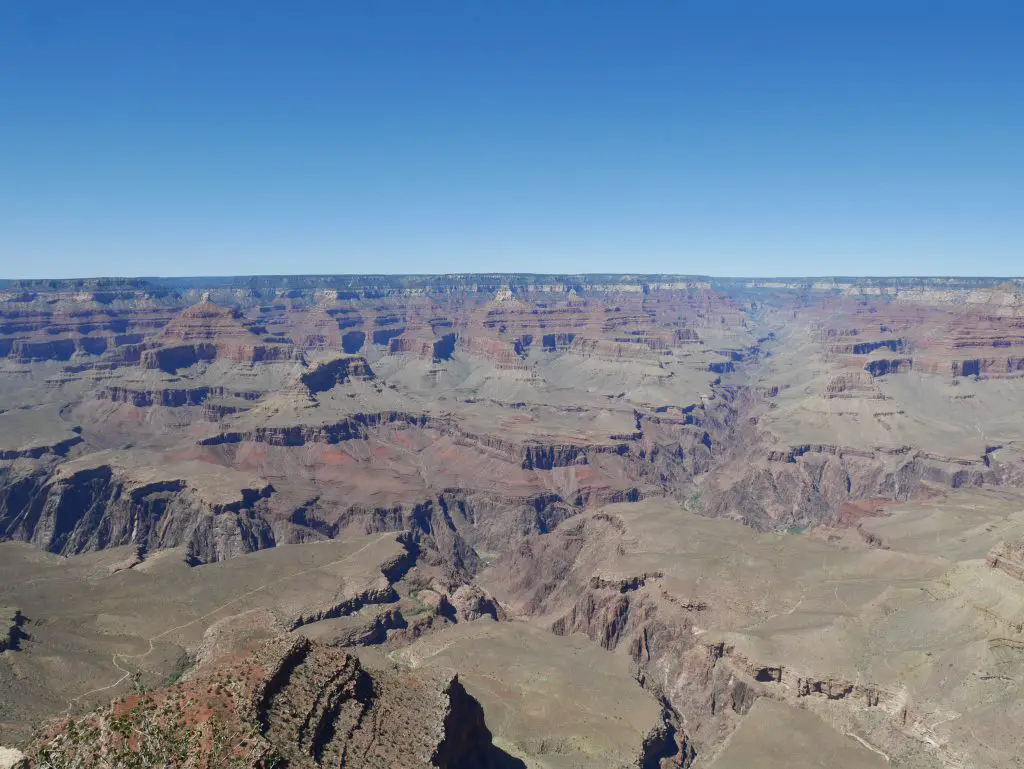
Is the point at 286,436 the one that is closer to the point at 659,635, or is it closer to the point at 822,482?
the point at 659,635

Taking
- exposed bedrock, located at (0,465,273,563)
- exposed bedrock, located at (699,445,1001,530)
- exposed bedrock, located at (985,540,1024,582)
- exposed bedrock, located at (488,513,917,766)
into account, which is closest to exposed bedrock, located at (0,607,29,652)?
exposed bedrock, located at (0,465,273,563)

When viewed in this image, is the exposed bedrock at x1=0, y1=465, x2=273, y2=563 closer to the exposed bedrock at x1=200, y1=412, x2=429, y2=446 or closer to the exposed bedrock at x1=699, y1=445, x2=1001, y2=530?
the exposed bedrock at x1=200, y1=412, x2=429, y2=446

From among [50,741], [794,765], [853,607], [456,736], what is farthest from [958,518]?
[50,741]

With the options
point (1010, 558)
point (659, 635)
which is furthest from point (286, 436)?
point (1010, 558)

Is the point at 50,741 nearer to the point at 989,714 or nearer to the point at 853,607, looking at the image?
the point at 989,714

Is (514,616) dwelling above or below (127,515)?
below

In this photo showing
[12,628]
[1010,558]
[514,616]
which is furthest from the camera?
[514,616]

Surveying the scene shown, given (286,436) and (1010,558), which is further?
(286,436)

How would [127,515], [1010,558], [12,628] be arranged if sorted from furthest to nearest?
[127,515], [1010,558], [12,628]

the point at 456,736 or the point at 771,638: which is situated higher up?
the point at 456,736

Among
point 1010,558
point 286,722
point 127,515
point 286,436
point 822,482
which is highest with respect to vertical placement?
point 286,722

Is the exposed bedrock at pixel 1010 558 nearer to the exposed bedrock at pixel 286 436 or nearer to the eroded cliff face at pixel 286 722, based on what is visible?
the eroded cliff face at pixel 286 722
